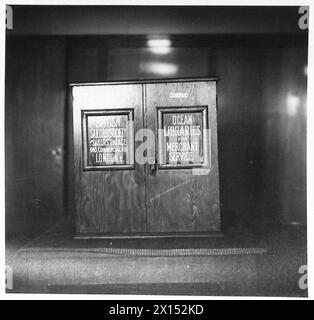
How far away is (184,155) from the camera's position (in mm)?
4570

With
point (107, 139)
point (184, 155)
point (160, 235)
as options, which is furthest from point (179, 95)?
point (160, 235)

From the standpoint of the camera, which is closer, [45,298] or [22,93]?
[45,298]

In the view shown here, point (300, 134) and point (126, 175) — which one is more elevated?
point (300, 134)

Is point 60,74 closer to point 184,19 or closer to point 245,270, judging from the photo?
point 184,19

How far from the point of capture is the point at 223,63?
6.49 metres

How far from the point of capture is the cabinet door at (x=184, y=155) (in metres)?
4.55

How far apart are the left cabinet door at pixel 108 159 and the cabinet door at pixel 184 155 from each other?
0.64 feet

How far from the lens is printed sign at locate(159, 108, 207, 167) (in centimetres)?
455

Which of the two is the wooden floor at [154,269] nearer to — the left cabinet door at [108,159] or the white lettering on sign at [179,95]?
the left cabinet door at [108,159]

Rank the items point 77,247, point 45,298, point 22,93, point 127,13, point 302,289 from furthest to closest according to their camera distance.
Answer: point 22,93
point 127,13
point 77,247
point 302,289
point 45,298

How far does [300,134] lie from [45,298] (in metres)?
4.85

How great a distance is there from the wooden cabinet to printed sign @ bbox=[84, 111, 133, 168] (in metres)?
0.01

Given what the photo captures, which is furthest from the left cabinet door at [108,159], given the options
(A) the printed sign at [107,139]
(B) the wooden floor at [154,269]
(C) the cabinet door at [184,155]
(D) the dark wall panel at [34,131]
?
(D) the dark wall panel at [34,131]

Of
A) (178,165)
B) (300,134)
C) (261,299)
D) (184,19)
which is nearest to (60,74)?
(184,19)
